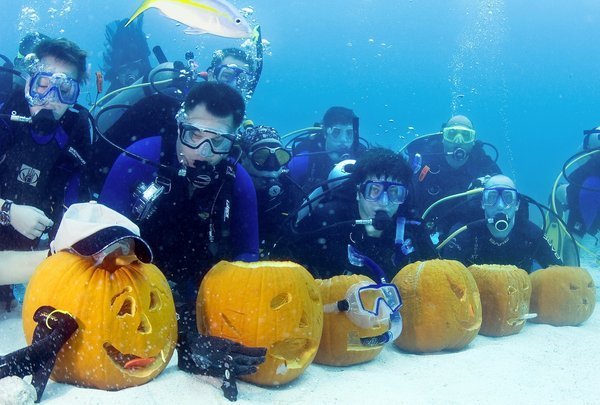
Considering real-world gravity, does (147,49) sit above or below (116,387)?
above

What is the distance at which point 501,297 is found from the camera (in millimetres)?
4762

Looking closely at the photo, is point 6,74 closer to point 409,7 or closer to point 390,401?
point 390,401

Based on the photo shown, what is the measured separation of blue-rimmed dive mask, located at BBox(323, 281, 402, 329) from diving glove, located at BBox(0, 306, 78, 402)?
6.73ft

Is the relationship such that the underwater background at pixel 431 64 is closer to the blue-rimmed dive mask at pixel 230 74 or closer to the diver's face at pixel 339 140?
the diver's face at pixel 339 140

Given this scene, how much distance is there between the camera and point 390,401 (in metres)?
2.97

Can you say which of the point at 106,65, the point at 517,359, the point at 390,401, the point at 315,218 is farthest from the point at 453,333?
the point at 106,65

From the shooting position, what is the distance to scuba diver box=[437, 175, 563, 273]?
246 inches

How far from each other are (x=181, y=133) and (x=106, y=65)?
36.9 ft

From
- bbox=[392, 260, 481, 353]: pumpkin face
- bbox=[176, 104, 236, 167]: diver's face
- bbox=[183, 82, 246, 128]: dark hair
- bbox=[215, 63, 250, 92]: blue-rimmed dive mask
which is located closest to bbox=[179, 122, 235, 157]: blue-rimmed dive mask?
bbox=[176, 104, 236, 167]: diver's face

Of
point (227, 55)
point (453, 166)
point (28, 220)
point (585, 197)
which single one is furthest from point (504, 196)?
point (28, 220)

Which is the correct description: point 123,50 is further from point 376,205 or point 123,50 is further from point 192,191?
point 376,205

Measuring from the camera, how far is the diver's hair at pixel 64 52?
4816 millimetres

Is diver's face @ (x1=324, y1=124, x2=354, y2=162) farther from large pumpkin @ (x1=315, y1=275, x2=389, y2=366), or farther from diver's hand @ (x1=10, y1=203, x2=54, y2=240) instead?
diver's hand @ (x1=10, y1=203, x2=54, y2=240)

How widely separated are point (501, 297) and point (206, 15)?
4067mm
